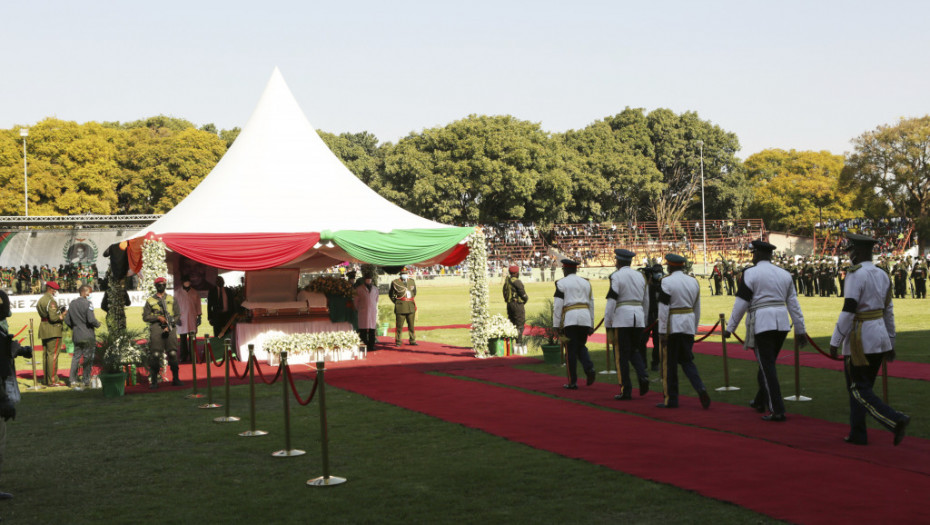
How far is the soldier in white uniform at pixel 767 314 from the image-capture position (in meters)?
9.93

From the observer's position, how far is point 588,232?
229ft

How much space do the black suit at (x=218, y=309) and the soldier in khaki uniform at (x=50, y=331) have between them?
200 inches

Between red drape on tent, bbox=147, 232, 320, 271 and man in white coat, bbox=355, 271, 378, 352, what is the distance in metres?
2.64

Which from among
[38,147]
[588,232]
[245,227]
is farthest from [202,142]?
[245,227]

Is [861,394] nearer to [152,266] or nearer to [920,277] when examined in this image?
[152,266]

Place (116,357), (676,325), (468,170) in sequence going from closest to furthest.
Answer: (676,325) < (116,357) < (468,170)

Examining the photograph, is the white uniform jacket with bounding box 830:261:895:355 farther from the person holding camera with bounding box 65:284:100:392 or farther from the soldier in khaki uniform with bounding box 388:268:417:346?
the soldier in khaki uniform with bounding box 388:268:417:346

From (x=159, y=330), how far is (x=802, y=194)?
2845 inches

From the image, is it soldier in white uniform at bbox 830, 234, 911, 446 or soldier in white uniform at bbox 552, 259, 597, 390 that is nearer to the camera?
soldier in white uniform at bbox 830, 234, 911, 446

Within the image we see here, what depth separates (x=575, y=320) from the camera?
13.0 m

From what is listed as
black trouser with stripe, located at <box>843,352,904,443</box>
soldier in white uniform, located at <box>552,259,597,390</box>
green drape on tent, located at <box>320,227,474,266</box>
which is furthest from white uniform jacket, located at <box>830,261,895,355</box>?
green drape on tent, located at <box>320,227,474,266</box>

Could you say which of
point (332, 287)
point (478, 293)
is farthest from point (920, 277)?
point (332, 287)

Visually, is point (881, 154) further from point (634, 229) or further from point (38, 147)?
point (38, 147)

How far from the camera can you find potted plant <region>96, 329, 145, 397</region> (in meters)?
14.5
